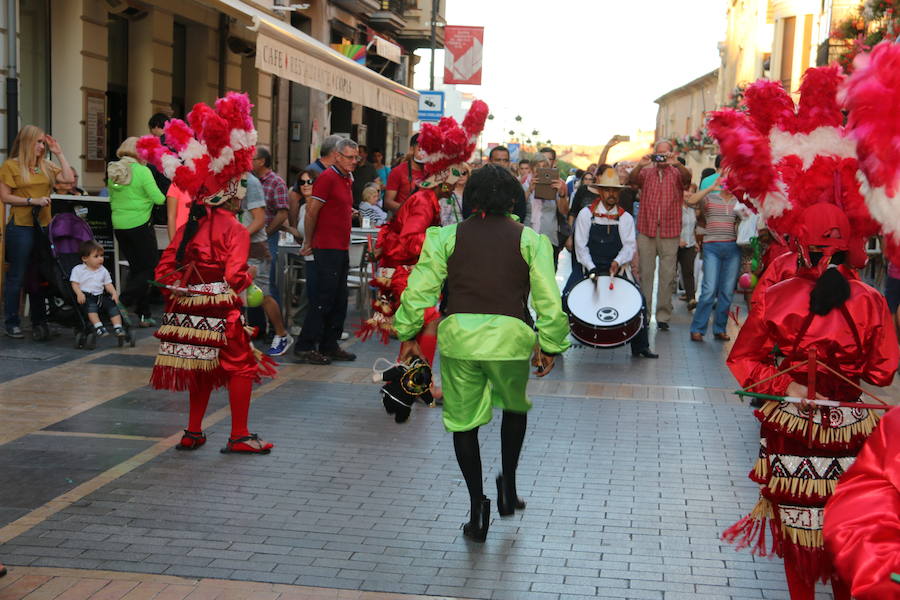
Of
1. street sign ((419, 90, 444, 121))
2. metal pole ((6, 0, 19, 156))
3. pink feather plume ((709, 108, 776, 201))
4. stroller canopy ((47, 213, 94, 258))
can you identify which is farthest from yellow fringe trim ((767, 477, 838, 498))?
street sign ((419, 90, 444, 121))

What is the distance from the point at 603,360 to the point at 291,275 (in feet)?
11.2

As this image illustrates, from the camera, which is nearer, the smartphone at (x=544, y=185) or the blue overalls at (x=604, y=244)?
the blue overalls at (x=604, y=244)

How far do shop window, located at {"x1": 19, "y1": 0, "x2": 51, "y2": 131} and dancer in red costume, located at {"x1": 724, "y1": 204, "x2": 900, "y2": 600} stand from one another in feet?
39.8

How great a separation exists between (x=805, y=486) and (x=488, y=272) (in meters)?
1.85

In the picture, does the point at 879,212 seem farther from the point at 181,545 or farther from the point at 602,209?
the point at 602,209

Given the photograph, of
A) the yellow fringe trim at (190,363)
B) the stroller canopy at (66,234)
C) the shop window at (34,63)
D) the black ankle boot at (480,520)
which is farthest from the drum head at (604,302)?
the shop window at (34,63)

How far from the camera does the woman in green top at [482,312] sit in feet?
18.6

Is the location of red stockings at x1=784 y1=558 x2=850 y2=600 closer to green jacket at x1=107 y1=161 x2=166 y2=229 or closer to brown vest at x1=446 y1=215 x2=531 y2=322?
brown vest at x1=446 y1=215 x2=531 y2=322

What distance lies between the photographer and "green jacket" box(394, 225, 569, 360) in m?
5.63

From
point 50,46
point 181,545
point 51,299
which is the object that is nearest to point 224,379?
point 181,545

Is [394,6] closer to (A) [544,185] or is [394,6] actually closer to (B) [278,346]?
(A) [544,185]

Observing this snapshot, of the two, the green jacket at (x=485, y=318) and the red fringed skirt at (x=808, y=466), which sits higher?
the green jacket at (x=485, y=318)

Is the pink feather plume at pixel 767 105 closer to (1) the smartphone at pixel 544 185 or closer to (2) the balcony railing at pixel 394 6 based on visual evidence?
(1) the smartphone at pixel 544 185

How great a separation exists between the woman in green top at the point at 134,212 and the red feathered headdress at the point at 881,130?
9.77 metres
